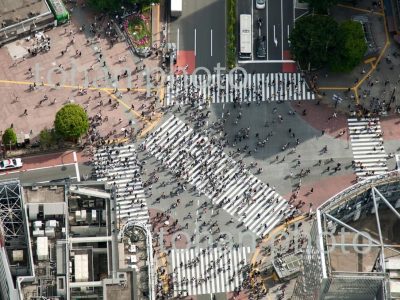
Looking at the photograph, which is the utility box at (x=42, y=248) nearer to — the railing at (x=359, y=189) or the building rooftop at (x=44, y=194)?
Answer: the building rooftop at (x=44, y=194)

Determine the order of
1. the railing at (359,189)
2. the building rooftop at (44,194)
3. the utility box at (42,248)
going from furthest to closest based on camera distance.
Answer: the building rooftop at (44,194) → the utility box at (42,248) → the railing at (359,189)

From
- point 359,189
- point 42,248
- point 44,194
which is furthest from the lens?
point 44,194

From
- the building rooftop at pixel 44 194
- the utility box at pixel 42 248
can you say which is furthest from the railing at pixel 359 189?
the building rooftop at pixel 44 194

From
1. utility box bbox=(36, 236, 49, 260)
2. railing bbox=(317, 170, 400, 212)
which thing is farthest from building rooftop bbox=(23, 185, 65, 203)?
railing bbox=(317, 170, 400, 212)

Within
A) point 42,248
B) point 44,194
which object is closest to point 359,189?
point 42,248

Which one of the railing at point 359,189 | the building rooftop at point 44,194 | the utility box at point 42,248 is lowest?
the utility box at point 42,248

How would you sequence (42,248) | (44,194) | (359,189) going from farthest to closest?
(44,194) < (42,248) < (359,189)

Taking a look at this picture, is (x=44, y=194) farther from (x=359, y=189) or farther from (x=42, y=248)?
(x=359, y=189)

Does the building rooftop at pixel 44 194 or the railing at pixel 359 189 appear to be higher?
the building rooftop at pixel 44 194

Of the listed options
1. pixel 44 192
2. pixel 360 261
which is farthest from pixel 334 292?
pixel 44 192

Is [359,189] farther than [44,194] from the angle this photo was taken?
No

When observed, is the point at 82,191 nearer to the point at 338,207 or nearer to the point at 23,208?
the point at 23,208
